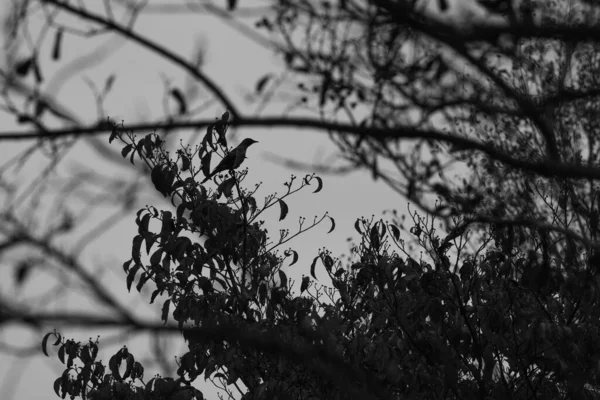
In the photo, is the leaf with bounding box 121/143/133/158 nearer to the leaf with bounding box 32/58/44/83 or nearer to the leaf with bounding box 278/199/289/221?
the leaf with bounding box 278/199/289/221

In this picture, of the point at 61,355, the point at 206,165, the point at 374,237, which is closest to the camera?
the point at 206,165

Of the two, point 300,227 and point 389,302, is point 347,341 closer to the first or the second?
point 389,302

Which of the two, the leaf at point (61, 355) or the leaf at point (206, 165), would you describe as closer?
the leaf at point (206, 165)

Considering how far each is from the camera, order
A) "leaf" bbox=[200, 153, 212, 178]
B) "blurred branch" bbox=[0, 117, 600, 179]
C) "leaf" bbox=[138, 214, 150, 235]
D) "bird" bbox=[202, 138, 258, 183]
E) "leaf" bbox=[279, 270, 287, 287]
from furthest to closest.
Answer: "leaf" bbox=[279, 270, 287, 287]
"leaf" bbox=[138, 214, 150, 235]
"leaf" bbox=[200, 153, 212, 178]
"bird" bbox=[202, 138, 258, 183]
"blurred branch" bbox=[0, 117, 600, 179]

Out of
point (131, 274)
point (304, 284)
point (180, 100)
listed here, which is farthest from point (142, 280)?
point (180, 100)

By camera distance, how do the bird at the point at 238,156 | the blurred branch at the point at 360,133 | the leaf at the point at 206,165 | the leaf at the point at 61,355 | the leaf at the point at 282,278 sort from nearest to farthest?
the blurred branch at the point at 360,133, the bird at the point at 238,156, the leaf at the point at 206,165, the leaf at the point at 282,278, the leaf at the point at 61,355

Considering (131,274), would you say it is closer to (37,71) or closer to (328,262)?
(328,262)

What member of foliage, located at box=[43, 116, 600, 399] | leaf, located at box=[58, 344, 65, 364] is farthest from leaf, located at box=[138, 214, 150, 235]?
leaf, located at box=[58, 344, 65, 364]

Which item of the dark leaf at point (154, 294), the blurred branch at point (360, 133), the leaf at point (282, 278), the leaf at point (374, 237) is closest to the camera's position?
the blurred branch at point (360, 133)

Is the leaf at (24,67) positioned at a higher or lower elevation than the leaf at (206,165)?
lower

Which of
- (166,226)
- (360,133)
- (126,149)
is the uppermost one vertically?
(126,149)

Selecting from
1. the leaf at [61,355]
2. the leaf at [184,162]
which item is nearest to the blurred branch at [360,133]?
the leaf at [184,162]

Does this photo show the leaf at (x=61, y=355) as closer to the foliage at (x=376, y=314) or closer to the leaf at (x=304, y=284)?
the foliage at (x=376, y=314)

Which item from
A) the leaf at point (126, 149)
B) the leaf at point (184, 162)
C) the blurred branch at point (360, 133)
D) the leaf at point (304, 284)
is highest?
the leaf at point (184, 162)
